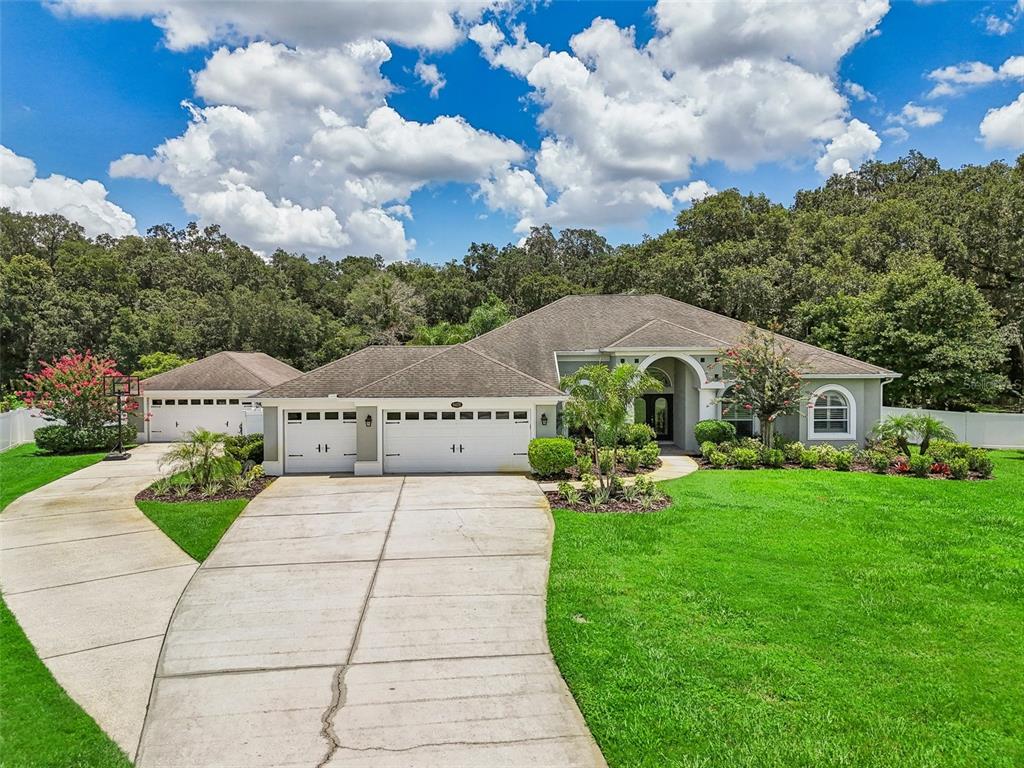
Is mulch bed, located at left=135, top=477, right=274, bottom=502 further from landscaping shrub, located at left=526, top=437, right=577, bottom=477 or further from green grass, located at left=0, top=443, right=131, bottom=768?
landscaping shrub, located at left=526, top=437, right=577, bottom=477

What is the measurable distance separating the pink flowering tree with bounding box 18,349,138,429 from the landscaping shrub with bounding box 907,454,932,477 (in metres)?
23.9

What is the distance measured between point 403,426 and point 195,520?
6.20m

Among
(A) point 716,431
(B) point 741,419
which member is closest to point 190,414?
(A) point 716,431

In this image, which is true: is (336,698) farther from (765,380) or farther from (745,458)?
(765,380)

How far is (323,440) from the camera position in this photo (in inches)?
670

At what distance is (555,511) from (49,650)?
831 cm

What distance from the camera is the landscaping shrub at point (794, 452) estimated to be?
17734 millimetres

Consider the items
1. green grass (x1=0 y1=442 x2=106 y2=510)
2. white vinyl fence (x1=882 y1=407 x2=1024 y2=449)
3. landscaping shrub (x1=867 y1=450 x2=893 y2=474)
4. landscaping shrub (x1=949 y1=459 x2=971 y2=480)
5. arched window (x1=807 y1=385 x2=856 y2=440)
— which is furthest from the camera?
white vinyl fence (x1=882 y1=407 x2=1024 y2=449)

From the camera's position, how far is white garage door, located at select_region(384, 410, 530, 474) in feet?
55.0

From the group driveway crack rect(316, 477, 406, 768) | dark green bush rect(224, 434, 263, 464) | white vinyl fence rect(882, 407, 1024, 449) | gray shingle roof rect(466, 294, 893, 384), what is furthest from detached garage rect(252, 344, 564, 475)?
white vinyl fence rect(882, 407, 1024, 449)

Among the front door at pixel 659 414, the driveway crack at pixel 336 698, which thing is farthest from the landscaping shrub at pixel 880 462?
the driveway crack at pixel 336 698

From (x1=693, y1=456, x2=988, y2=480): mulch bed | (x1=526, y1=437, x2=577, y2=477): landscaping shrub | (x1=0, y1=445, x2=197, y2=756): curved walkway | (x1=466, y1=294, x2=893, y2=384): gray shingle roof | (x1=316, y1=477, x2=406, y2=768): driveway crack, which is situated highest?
(x1=466, y1=294, x2=893, y2=384): gray shingle roof

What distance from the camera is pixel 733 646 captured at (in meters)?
6.38

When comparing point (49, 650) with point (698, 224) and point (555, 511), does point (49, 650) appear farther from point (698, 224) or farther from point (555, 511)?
point (698, 224)
